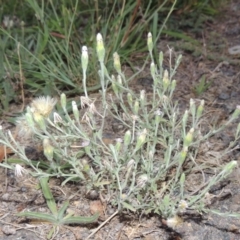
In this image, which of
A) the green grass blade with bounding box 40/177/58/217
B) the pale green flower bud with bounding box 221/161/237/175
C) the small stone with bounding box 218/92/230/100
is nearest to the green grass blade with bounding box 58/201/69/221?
the green grass blade with bounding box 40/177/58/217

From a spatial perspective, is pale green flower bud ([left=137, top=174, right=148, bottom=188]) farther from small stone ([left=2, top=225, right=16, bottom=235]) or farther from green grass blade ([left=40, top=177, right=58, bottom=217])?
small stone ([left=2, top=225, right=16, bottom=235])

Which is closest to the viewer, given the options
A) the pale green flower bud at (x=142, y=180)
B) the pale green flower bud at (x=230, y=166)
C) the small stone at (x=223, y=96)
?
the pale green flower bud at (x=230, y=166)

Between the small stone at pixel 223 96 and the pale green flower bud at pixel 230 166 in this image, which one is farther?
→ the small stone at pixel 223 96

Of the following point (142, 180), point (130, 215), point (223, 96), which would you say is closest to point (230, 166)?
point (142, 180)

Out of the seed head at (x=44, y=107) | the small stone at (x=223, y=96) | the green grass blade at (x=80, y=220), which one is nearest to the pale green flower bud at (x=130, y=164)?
the green grass blade at (x=80, y=220)

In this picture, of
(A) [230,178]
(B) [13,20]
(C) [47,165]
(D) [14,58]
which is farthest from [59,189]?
(B) [13,20]

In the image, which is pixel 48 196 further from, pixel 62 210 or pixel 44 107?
pixel 44 107

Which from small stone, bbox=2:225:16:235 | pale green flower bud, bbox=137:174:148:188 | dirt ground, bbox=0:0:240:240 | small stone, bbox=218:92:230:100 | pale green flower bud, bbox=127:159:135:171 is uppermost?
pale green flower bud, bbox=127:159:135:171

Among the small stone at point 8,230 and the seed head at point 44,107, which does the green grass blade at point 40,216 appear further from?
the seed head at point 44,107

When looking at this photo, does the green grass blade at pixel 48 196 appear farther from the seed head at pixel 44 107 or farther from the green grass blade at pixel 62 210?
the seed head at pixel 44 107

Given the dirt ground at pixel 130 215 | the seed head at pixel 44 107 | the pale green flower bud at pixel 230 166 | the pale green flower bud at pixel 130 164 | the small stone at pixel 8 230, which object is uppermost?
the pale green flower bud at pixel 230 166

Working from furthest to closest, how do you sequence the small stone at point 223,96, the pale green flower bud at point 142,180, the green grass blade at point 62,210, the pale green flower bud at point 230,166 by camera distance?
the small stone at point 223,96, the green grass blade at point 62,210, the pale green flower bud at point 142,180, the pale green flower bud at point 230,166

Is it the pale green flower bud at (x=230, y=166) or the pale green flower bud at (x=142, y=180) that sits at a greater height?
the pale green flower bud at (x=230, y=166)
